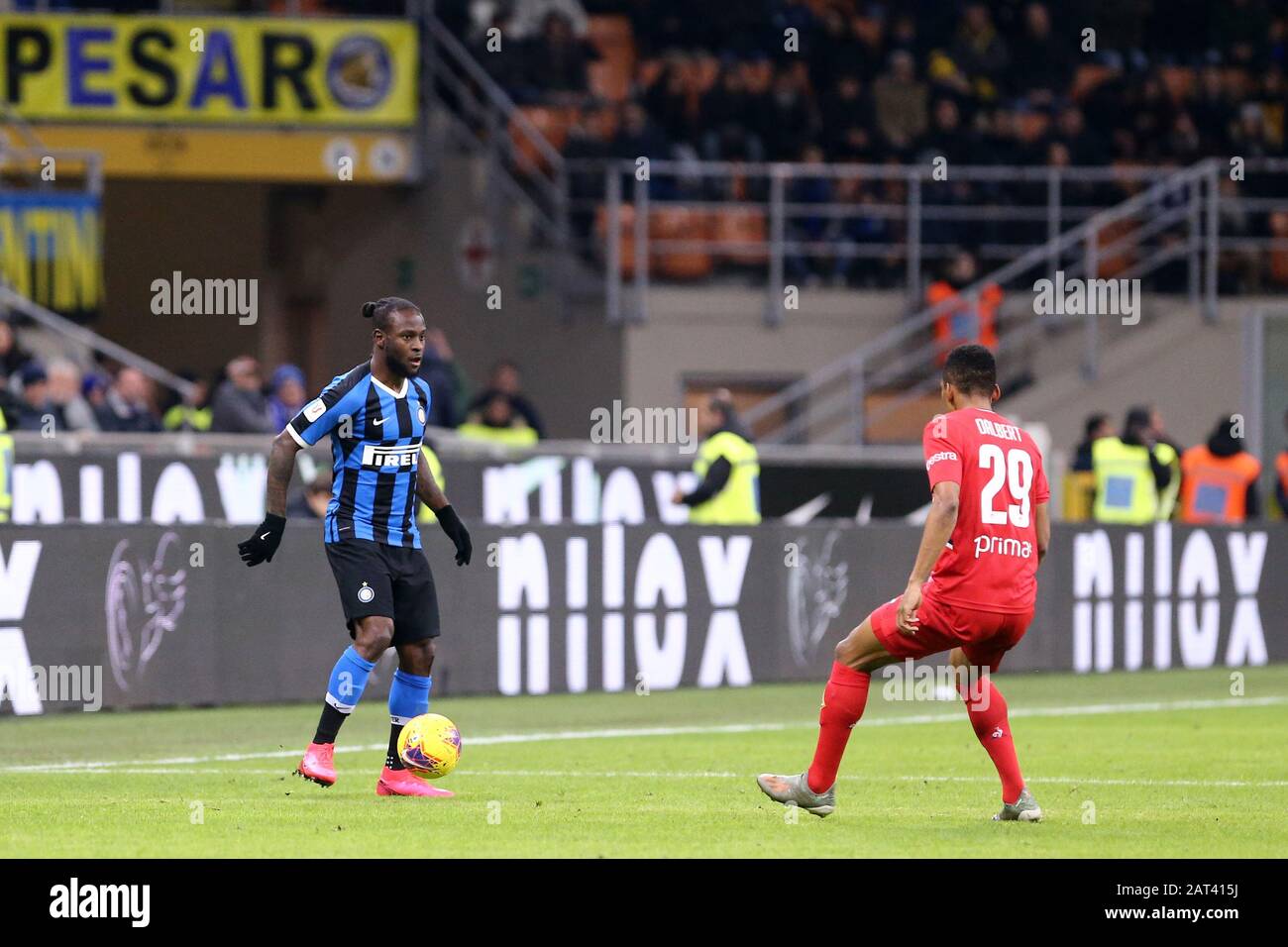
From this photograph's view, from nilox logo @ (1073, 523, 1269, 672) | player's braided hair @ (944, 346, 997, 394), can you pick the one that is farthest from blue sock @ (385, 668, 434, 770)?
nilox logo @ (1073, 523, 1269, 672)

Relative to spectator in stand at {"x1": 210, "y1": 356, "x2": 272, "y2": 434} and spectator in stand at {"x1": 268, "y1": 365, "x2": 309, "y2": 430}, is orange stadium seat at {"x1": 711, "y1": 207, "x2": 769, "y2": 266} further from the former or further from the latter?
spectator in stand at {"x1": 210, "y1": 356, "x2": 272, "y2": 434}

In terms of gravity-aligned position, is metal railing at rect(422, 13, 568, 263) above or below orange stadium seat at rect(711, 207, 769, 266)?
above

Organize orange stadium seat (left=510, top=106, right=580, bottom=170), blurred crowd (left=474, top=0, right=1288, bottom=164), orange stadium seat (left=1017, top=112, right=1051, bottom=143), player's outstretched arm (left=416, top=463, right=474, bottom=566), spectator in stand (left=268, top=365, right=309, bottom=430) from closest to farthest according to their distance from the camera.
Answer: player's outstretched arm (left=416, top=463, right=474, bottom=566) < spectator in stand (left=268, top=365, right=309, bottom=430) < orange stadium seat (left=510, top=106, right=580, bottom=170) < blurred crowd (left=474, top=0, right=1288, bottom=164) < orange stadium seat (left=1017, top=112, right=1051, bottom=143)

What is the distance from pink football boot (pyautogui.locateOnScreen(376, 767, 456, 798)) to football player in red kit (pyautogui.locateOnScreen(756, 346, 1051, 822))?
1.52m

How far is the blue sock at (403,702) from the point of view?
1055 cm

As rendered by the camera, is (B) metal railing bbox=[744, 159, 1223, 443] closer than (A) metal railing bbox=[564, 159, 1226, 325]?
Yes

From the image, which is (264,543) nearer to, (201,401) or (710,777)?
(710,777)

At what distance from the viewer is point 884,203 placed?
2505 cm

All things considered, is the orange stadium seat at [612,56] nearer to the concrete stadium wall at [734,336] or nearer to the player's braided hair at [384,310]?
the concrete stadium wall at [734,336]

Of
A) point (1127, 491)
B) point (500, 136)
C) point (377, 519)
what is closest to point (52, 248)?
point (500, 136)

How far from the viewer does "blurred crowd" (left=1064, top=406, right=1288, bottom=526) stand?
2058cm

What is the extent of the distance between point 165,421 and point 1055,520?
749cm

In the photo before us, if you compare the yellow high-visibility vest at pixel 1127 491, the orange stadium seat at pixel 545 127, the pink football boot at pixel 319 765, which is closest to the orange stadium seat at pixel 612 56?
the orange stadium seat at pixel 545 127

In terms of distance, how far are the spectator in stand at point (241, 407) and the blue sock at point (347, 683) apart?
27.1 feet
